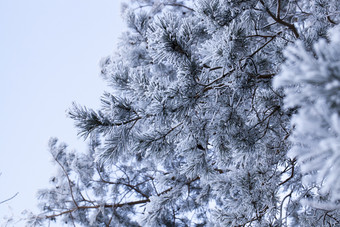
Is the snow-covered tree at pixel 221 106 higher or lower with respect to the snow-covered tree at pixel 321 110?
higher

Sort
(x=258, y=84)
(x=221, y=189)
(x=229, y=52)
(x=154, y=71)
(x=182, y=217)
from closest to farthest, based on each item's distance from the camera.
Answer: (x=229, y=52) → (x=258, y=84) → (x=221, y=189) → (x=154, y=71) → (x=182, y=217)

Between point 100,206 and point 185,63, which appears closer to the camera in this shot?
point 185,63

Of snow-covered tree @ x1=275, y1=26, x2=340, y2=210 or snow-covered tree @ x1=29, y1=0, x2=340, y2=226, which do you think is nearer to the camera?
snow-covered tree @ x1=275, y1=26, x2=340, y2=210

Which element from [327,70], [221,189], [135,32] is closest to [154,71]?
[135,32]

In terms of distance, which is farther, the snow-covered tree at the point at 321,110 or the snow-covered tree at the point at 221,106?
the snow-covered tree at the point at 221,106

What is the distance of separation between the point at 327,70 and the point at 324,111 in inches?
3.4

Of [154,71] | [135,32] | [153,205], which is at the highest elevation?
[135,32]

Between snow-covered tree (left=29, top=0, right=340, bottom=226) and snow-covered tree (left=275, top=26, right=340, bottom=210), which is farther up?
snow-covered tree (left=29, top=0, right=340, bottom=226)

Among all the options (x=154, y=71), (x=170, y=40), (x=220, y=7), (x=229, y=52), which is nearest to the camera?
(x=170, y=40)

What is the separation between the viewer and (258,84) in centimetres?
194

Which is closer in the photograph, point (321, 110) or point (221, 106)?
point (321, 110)

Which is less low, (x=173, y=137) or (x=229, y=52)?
(x=229, y=52)

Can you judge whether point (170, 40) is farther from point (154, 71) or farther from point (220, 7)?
point (154, 71)

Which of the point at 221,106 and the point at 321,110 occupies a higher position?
the point at 221,106
